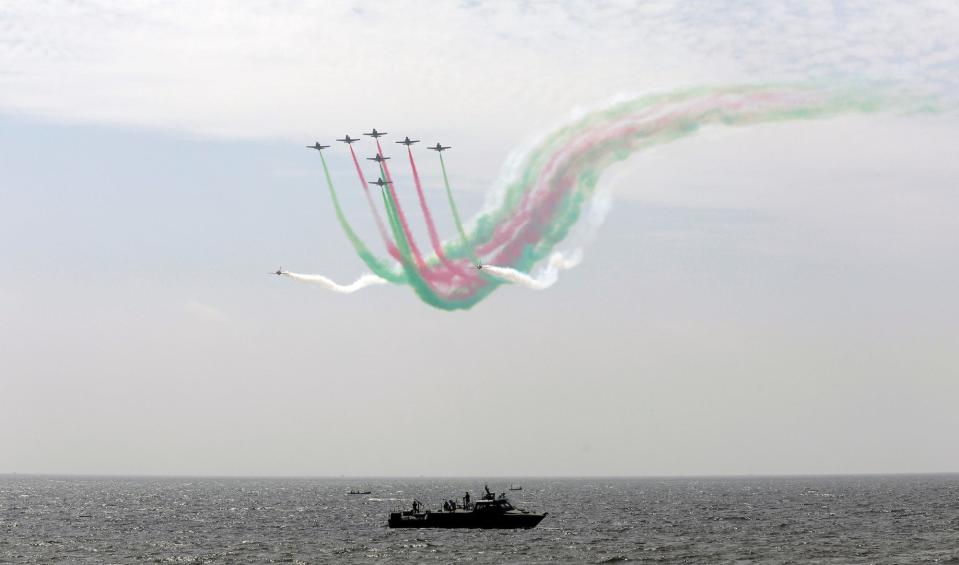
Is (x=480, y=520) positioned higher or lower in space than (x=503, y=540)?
higher

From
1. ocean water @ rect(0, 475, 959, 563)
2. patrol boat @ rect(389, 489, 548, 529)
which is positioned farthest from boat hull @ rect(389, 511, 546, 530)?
ocean water @ rect(0, 475, 959, 563)

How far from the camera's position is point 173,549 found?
119562 mm

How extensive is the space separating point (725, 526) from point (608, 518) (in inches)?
1147

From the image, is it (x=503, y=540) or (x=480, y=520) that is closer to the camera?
(x=503, y=540)

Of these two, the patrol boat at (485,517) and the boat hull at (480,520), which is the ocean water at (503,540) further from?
the patrol boat at (485,517)

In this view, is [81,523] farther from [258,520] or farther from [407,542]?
[407,542]

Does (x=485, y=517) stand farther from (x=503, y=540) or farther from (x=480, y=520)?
(x=503, y=540)

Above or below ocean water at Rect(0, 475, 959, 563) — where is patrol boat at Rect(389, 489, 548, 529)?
above

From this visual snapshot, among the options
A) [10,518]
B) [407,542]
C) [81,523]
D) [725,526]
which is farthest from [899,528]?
[10,518]

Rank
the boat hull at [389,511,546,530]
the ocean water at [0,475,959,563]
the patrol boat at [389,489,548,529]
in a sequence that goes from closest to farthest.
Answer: the ocean water at [0,475,959,563], the patrol boat at [389,489,548,529], the boat hull at [389,511,546,530]

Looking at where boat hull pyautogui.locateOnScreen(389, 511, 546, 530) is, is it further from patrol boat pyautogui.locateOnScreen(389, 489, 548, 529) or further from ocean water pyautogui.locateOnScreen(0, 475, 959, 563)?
ocean water pyautogui.locateOnScreen(0, 475, 959, 563)

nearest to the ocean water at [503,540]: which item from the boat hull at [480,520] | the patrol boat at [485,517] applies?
the boat hull at [480,520]

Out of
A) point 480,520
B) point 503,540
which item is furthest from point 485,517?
point 503,540

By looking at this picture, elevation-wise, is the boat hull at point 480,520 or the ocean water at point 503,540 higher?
the boat hull at point 480,520
